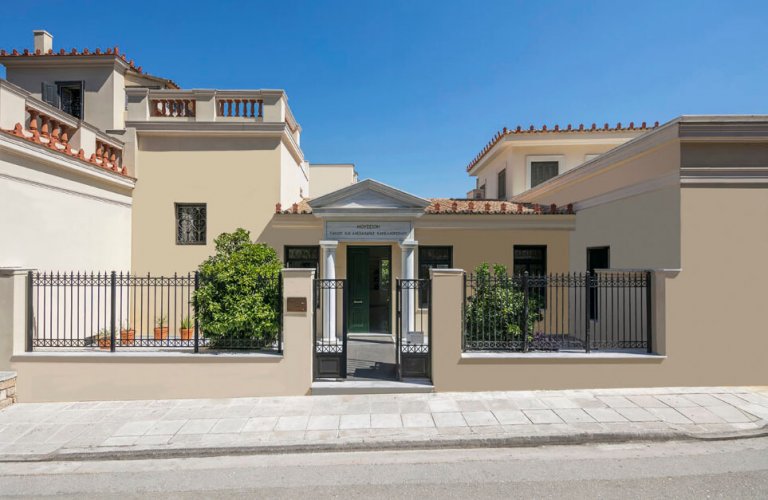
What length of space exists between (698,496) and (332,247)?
333 inches

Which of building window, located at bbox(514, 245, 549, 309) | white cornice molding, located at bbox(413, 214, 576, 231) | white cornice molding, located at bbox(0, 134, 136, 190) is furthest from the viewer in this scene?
building window, located at bbox(514, 245, 549, 309)

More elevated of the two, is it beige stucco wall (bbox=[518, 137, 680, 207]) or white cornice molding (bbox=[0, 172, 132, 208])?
beige stucco wall (bbox=[518, 137, 680, 207])

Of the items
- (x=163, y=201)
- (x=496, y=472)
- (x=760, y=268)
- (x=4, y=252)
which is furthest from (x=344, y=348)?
(x=760, y=268)

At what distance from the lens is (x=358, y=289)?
11773mm

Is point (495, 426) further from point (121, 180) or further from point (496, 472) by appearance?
point (121, 180)

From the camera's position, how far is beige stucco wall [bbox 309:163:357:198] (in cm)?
2183

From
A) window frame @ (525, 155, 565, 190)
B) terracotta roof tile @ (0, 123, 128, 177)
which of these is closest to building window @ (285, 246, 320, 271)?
terracotta roof tile @ (0, 123, 128, 177)

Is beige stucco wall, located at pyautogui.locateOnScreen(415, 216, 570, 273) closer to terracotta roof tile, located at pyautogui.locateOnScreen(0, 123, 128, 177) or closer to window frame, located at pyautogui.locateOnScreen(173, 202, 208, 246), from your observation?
window frame, located at pyautogui.locateOnScreen(173, 202, 208, 246)

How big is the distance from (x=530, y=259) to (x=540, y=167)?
21.0ft

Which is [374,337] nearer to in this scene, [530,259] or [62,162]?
[530,259]

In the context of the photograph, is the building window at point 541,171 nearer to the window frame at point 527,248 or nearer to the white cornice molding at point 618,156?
the white cornice molding at point 618,156

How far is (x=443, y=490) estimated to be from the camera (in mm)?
4586

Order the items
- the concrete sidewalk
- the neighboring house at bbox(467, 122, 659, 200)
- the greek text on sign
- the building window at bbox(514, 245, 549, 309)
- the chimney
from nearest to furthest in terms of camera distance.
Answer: the concrete sidewalk < the greek text on sign < the building window at bbox(514, 245, 549, 309) < the chimney < the neighboring house at bbox(467, 122, 659, 200)

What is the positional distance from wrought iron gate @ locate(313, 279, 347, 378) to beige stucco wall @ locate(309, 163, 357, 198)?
11587 mm
